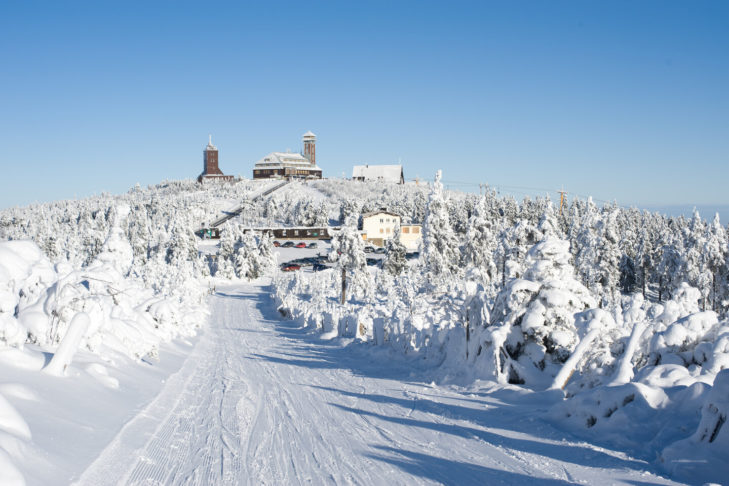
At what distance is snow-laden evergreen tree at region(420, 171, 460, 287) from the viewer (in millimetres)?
37656

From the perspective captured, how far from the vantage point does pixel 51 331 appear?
28.8 feet

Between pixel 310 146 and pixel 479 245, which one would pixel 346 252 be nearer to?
pixel 479 245

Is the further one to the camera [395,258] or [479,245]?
[395,258]

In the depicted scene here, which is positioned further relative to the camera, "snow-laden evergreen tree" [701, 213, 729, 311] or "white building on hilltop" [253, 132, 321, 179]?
"white building on hilltop" [253, 132, 321, 179]

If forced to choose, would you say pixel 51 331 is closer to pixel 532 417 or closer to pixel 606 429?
pixel 532 417

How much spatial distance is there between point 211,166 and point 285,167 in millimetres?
27032

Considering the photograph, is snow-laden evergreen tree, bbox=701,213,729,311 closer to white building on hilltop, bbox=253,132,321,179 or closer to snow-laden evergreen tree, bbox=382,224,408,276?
snow-laden evergreen tree, bbox=382,224,408,276

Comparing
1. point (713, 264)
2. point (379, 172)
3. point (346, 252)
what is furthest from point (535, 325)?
point (379, 172)

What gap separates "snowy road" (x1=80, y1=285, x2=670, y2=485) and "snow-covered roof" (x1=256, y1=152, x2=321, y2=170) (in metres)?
167

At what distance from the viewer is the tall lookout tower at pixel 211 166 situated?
173 m

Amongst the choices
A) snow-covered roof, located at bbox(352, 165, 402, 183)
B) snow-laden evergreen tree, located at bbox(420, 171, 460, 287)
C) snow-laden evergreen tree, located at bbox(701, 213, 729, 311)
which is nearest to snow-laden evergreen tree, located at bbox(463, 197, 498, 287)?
snow-laden evergreen tree, located at bbox(420, 171, 460, 287)

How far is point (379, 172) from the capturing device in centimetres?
18725

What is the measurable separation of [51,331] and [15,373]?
2.52 m

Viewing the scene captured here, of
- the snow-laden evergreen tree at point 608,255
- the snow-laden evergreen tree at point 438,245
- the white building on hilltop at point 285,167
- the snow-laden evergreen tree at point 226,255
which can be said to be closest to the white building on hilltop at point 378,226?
the snow-laden evergreen tree at point 226,255
